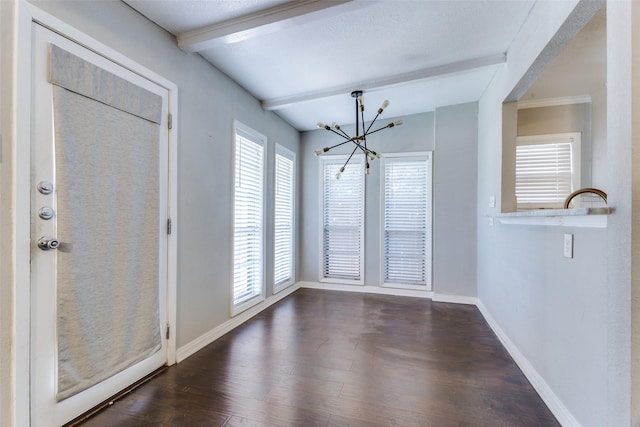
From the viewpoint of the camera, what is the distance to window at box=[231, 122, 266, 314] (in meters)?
3.04

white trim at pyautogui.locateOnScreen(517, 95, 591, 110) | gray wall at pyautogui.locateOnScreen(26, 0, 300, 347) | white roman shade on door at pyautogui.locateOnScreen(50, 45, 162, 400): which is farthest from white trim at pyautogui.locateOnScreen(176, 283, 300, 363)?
white trim at pyautogui.locateOnScreen(517, 95, 591, 110)

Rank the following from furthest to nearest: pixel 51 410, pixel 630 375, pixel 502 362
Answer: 1. pixel 502 362
2. pixel 51 410
3. pixel 630 375

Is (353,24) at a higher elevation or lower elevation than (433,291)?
higher

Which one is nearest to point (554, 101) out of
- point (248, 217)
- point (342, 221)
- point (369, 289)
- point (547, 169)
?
point (547, 169)

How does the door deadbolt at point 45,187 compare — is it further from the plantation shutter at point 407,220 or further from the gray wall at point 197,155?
the plantation shutter at point 407,220

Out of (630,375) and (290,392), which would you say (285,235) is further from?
(630,375)

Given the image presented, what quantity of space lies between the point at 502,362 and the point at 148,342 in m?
2.78

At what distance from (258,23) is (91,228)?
177 centimetres

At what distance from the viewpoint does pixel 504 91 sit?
8.58ft

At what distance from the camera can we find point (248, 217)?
328 centimetres

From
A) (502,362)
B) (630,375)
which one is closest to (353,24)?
(630,375)

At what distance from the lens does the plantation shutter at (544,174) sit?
3414 mm

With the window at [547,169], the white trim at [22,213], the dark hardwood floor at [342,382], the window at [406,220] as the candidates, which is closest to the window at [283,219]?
the dark hardwood floor at [342,382]

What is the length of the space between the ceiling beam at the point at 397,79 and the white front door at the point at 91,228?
160cm
